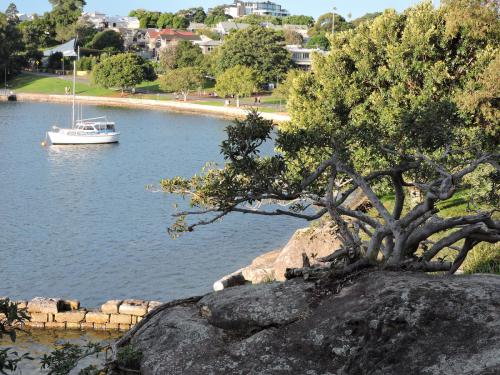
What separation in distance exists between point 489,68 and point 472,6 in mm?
3640

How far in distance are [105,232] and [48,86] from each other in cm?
9868

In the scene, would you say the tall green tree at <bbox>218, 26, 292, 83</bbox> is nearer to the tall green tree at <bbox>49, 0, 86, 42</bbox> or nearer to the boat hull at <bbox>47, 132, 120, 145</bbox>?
the boat hull at <bbox>47, 132, 120, 145</bbox>

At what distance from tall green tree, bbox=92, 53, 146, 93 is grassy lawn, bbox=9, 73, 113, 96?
2.83 meters

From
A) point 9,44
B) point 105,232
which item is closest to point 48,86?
point 9,44

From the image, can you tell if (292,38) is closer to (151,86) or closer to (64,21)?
(151,86)

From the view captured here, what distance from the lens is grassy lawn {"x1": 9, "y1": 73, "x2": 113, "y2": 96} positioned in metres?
127

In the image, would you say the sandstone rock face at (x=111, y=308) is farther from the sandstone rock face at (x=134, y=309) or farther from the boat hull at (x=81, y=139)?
the boat hull at (x=81, y=139)

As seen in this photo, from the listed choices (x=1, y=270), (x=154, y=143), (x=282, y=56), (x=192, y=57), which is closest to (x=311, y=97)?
(x=1, y=270)

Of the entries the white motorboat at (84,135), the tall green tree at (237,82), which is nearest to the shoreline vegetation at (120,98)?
the tall green tree at (237,82)

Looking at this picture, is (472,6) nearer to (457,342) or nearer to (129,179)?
(457,342)

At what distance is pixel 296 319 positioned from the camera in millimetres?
9117

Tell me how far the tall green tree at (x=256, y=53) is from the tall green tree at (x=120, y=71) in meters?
14.9

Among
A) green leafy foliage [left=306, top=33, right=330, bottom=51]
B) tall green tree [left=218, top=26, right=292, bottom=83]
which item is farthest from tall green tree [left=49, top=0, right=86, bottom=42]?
tall green tree [left=218, top=26, right=292, bottom=83]

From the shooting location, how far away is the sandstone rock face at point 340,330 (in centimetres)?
791
